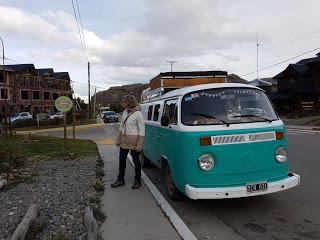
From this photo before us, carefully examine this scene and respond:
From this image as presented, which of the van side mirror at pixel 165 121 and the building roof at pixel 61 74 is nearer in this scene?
the van side mirror at pixel 165 121

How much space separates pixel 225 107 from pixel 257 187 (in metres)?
1.34

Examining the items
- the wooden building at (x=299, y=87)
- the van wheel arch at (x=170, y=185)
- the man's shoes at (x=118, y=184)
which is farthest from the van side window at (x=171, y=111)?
the wooden building at (x=299, y=87)

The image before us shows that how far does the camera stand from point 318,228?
5344 millimetres

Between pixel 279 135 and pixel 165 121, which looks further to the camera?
pixel 165 121

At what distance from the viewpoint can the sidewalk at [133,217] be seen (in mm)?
5305

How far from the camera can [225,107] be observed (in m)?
6.34

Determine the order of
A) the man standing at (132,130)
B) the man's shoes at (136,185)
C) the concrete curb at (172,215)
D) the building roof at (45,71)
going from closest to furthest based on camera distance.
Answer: the concrete curb at (172,215) → the man standing at (132,130) → the man's shoes at (136,185) → the building roof at (45,71)

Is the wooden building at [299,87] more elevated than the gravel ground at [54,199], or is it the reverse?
the wooden building at [299,87]

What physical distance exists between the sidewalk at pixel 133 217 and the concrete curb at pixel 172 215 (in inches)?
2.8

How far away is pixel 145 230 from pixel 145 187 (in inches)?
111

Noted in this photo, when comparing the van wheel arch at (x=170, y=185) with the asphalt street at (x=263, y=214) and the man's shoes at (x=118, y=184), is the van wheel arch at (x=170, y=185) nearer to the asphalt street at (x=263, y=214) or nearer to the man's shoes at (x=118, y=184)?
the asphalt street at (x=263, y=214)

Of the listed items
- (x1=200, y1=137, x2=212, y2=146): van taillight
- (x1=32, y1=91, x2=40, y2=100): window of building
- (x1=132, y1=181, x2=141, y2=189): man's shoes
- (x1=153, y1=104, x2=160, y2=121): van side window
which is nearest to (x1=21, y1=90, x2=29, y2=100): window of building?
(x1=32, y1=91, x2=40, y2=100): window of building

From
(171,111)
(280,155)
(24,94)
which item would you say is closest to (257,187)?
(280,155)

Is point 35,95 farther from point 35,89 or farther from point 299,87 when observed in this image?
point 299,87
